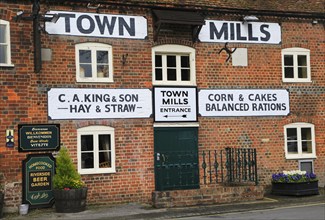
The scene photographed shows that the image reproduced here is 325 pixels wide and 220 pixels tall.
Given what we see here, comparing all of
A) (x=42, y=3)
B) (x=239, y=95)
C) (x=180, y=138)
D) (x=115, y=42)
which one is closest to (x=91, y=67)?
(x=115, y=42)

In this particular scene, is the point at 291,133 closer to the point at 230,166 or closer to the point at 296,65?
the point at 296,65

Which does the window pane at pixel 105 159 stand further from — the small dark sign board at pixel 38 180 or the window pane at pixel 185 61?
the window pane at pixel 185 61

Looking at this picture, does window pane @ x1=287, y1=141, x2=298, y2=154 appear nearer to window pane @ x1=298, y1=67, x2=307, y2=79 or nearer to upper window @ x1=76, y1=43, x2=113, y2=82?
window pane @ x1=298, y1=67, x2=307, y2=79

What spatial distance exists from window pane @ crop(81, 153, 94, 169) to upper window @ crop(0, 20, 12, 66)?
10.9ft

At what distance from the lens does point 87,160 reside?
14508 mm

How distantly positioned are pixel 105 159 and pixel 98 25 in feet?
12.9

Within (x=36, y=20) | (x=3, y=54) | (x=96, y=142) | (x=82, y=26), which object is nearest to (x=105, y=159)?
(x=96, y=142)

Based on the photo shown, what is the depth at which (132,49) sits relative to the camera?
15141mm

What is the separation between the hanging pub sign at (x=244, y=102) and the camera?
15.9m

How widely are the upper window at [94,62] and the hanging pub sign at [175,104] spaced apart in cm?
161

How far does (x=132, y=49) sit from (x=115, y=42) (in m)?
0.57

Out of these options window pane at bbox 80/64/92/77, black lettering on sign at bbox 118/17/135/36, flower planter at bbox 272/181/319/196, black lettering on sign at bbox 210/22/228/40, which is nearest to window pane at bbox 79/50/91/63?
window pane at bbox 80/64/92/77

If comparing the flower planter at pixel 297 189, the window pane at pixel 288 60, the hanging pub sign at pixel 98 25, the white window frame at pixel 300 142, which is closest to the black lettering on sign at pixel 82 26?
the hanging pub sign at pixel 98 25

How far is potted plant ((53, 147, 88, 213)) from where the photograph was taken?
13.1 metres
